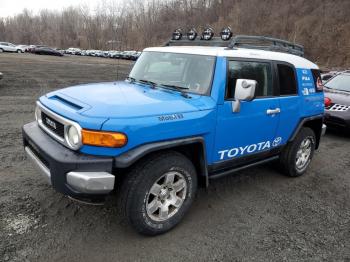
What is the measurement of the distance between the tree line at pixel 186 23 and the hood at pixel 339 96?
7.52 meters

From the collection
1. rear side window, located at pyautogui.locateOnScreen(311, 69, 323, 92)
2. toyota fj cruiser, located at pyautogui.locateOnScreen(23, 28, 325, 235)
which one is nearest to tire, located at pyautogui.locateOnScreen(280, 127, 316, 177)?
toyota fj cruiser, located at pyautogui.locateOnScreen(23, 28, 325, 235)

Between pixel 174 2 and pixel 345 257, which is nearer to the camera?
pixel 345 257

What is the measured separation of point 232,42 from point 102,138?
219cm

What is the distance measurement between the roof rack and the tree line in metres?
7.74

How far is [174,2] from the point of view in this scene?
85.2m

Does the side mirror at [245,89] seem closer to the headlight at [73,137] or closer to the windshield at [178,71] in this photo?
the windshield at [178,71]

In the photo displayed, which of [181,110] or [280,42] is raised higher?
[280,42]

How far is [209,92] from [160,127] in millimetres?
841

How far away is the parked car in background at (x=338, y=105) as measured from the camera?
763cm

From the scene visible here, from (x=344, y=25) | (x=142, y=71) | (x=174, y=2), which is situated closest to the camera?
(x=142, y=71)

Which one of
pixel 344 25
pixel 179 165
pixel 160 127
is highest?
pixel 344 25

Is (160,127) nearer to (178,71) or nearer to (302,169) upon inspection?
(178,71)

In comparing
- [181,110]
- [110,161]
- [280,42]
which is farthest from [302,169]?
→ [110,161]

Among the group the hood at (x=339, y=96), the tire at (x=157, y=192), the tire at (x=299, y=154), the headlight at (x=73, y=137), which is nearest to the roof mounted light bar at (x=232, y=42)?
the tire at (x=299, y=154)
